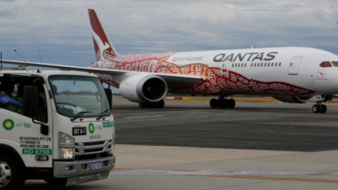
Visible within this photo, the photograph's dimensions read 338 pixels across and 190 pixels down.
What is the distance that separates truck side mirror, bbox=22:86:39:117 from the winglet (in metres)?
38.1

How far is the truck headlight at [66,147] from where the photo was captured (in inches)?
296

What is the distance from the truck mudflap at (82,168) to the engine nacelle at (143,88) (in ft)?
83.8

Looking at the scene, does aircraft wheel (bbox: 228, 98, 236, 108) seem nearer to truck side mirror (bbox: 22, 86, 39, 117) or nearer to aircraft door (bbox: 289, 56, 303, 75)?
aircraft door (bbox: 289, 56, 303, 75)

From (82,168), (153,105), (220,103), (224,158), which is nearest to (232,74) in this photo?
(220,103)

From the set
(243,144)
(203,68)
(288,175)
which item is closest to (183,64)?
(203,68)

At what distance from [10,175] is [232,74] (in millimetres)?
26798

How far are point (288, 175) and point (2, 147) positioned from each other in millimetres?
4895

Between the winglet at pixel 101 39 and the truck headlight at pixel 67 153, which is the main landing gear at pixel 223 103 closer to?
the winglet at pixel 101 39

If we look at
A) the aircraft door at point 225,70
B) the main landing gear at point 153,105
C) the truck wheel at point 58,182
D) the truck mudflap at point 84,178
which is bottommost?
the main landing gear at point 153,105

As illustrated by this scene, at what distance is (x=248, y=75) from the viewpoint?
32344 mm

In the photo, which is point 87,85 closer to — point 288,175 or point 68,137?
point 68,137

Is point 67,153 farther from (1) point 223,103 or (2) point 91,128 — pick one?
(1) point 223,103

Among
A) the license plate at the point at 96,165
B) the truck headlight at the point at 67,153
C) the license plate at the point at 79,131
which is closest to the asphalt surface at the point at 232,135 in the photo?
the license plate at the point at 96,165

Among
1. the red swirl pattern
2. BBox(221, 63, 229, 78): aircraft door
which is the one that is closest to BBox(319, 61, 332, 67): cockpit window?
the red swirl pattern
